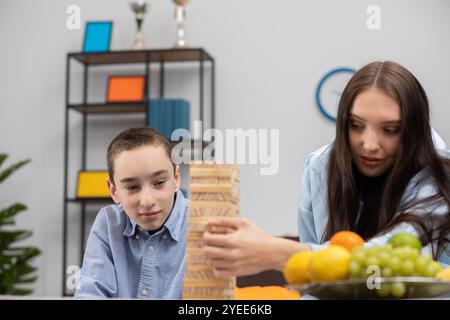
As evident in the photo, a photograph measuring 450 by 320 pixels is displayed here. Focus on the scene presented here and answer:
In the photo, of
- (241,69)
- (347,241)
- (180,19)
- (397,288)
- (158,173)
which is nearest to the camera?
(397,288)

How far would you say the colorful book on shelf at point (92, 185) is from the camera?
15.1ft

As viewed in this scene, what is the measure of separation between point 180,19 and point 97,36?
23.1 inches

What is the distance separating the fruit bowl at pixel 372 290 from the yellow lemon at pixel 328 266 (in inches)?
0.6

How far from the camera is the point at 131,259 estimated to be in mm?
1610

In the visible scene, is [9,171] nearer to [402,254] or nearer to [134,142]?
[134,142]

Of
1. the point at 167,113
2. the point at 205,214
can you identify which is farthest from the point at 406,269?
the point at 167,113

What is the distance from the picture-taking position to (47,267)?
16.0 feet

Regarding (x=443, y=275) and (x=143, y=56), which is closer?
(x=443, y=275)

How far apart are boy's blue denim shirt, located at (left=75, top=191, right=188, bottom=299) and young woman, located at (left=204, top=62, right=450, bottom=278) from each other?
1.19 ft

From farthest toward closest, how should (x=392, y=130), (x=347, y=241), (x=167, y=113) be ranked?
(x=167, y=113) < (x=392, y=130) < (x=347, y=241)

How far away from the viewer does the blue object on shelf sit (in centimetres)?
472

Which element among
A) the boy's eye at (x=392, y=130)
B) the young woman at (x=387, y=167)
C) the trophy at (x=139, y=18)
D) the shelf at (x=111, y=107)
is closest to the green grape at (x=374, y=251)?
the young woman at (x=387, y=167)

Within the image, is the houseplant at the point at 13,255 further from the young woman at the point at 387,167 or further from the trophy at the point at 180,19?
the young woman at the point at 387,167
